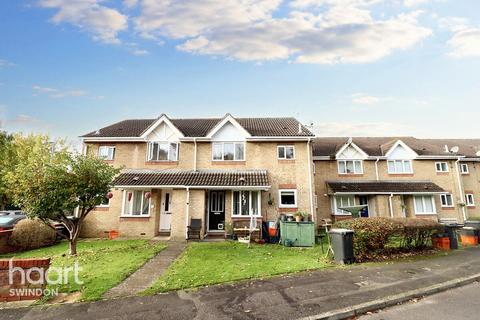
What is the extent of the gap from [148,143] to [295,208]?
12209 mm

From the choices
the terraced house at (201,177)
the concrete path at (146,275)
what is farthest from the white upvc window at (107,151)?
the concrete path at (146,275)

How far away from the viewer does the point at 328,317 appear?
5609 mm

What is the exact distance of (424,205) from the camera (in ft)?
74.9

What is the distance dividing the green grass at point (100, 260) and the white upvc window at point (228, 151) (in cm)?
761

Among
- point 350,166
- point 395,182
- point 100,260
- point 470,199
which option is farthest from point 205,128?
point 470,199

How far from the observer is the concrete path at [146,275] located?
23.8 feet

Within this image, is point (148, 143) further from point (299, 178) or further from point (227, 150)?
point (299, 178)

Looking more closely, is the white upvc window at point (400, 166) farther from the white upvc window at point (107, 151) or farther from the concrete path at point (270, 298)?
the white upvc window at point (107, 151)

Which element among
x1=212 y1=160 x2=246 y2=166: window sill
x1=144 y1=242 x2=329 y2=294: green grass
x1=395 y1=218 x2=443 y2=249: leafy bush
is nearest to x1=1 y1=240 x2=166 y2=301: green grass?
x1=144 y1=242 x2=329 y2=294: green grass

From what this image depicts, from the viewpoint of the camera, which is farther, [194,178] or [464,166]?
[464,166]

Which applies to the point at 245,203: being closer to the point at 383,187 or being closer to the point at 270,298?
the point at 270,298

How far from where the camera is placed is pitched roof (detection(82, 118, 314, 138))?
62.5 feet

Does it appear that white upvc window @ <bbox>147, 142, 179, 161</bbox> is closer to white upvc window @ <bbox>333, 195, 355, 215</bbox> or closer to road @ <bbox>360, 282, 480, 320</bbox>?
white upvc window @ <bbox>333, 195, 355, 215</bbox>

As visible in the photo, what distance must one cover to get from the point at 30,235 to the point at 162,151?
930cm
